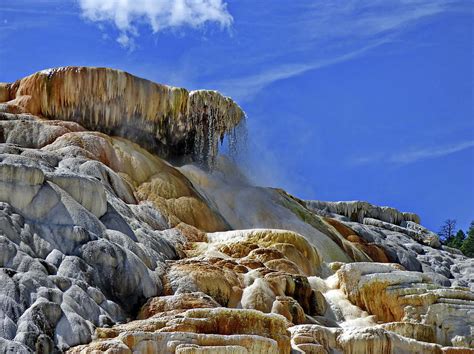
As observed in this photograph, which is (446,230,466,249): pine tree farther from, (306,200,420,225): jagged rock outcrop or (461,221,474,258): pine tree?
(306,200,420,225): jagged rock outcrop

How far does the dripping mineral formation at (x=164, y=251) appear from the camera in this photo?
15.0 meters

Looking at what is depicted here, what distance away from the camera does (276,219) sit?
28219 millimetres

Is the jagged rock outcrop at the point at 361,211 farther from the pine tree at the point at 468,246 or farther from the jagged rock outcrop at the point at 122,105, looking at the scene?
the jagged rock outcrop at the point at 122,105

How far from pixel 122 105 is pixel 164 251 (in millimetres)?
9065

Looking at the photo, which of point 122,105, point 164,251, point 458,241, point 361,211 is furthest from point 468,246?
point 164,251

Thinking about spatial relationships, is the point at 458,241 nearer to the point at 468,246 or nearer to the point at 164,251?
the point at 468,246

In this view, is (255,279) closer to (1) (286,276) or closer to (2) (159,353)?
(1) (286,276)

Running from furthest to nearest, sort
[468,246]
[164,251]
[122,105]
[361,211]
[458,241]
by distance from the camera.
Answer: [458,241]
[468,246]
[361,211]
[122,105]
[164,251]

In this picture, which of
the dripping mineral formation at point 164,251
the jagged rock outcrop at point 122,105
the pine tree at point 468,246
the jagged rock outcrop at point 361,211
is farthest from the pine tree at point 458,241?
the jagged rock outcrop at point 122,105

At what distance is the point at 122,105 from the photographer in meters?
27.9

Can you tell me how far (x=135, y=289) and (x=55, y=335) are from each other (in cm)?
270

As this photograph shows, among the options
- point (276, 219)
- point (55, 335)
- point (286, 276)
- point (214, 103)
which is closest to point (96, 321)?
point (55, 335)

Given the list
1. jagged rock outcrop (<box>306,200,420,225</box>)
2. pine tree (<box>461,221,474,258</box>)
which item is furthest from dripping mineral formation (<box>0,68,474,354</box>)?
pine tree (<box>461,221,474,258</box>)

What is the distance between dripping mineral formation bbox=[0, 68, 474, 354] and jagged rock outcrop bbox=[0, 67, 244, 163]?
4 cm
